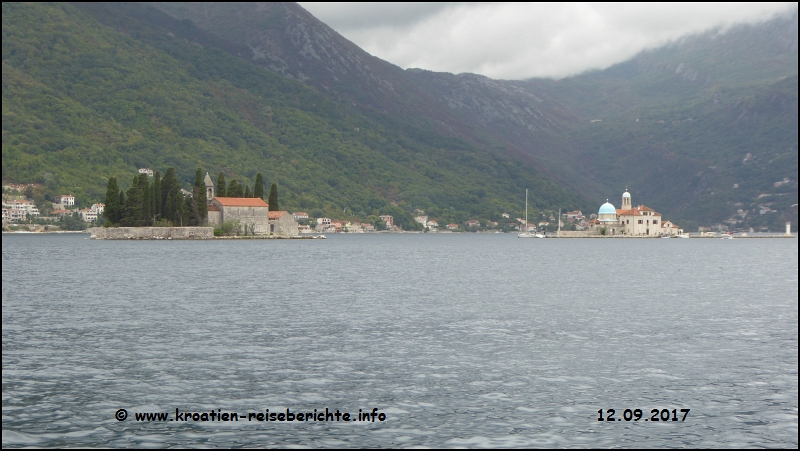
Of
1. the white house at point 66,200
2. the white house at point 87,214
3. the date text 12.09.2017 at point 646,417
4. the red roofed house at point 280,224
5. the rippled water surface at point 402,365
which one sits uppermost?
the white house at point 66,200

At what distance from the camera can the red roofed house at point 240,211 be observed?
13650cm

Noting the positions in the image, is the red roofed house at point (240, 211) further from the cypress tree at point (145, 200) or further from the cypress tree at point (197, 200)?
the cypress tree at point (145, 200)

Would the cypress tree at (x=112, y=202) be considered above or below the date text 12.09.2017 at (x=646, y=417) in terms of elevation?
above

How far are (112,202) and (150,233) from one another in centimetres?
797

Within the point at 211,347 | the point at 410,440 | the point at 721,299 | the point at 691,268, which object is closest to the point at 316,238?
the point at 691,268

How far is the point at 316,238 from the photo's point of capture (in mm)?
173250

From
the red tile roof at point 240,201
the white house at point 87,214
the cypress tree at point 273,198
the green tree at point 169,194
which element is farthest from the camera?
the white house at point 87,214

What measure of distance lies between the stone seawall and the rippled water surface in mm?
74292

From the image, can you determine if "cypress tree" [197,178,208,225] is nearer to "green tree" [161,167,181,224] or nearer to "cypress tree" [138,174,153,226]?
"green tree" [161,167,181,224]

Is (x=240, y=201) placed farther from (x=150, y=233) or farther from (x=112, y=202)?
(x=112, y=202)

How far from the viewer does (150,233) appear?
122 m

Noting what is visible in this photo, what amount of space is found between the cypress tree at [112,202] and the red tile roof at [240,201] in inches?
718

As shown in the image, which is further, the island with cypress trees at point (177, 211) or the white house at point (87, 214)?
the white house at point (87, 214)

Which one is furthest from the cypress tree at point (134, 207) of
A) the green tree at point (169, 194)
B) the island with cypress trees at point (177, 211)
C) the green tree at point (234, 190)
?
the green tree at point (234, 190)
